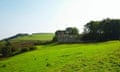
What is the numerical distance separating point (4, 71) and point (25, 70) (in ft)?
10.9

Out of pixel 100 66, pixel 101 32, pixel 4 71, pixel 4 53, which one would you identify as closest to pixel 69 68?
pixel 100 66

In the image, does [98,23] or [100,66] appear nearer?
[100,66]

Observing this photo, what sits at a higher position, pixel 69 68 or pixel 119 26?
pixel 119 26

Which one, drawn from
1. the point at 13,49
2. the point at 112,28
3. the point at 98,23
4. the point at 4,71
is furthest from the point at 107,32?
the point at 4,71

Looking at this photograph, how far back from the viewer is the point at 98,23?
111m

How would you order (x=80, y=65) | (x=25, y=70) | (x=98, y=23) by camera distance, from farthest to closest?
1. (x=98, y=23)
2. (x=25, y=70)
3. (x=80, y=65)

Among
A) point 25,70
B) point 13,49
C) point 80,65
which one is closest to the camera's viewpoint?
point 80,65

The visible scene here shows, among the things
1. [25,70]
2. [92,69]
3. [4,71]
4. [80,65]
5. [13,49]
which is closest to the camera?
[92,69]

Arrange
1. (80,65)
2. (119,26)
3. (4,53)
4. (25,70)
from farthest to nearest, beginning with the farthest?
(119,26)
(4,53)
(25,70)
(80,65)

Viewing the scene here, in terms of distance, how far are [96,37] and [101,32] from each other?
124 inches

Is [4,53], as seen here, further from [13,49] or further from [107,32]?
[107,32]

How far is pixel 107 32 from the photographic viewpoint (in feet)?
323

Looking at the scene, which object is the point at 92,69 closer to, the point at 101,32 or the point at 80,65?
the point at 80,65

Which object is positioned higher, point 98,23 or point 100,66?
point 98,23
